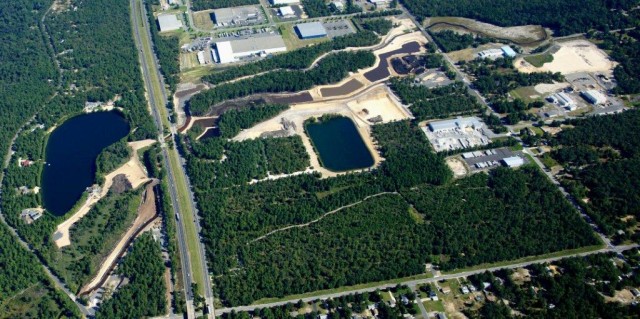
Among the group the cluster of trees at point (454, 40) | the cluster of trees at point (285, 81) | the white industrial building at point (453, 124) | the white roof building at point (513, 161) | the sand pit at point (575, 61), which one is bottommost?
the white roof building at point (513, 161)

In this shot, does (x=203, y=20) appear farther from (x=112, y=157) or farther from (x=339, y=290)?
(x=339, y=290)

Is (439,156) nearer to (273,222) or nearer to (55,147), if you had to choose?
(273,222)

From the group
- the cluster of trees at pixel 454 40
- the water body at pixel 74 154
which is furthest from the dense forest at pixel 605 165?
the water body at pixel 74 154

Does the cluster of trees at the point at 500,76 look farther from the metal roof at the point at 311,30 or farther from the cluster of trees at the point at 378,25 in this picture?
the metal roof at the point at 311,30

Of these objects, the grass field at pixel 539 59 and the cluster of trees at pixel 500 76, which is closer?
the cluster of trees at pixel 500 76

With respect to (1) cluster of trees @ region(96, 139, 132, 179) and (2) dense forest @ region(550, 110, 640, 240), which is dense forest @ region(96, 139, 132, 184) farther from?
(2) dense forest @ region(550, 110, 640, 240)

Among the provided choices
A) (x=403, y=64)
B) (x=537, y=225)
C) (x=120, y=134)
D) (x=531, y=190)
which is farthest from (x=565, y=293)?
(x=120, y=134)
